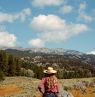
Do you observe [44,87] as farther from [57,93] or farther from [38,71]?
[38,71]

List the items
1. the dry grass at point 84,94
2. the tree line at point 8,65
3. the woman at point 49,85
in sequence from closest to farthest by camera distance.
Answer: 1. the woman at point 49,85
2. the dry grass at point 84,94
3. the tree line at point 8,65

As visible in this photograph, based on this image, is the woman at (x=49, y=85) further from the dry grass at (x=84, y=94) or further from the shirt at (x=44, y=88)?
the dry grass at (x=84, y=94)

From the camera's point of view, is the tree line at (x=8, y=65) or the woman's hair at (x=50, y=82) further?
the tree line at (x=8, y=65)

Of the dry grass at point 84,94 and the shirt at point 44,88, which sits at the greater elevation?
the shirt at point 44,88

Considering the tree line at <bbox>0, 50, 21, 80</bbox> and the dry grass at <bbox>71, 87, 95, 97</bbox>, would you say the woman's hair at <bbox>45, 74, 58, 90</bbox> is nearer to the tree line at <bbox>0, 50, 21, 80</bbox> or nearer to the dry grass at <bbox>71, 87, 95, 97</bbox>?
the dry grass at <bbox>71, 87, 95, 97</bbox>

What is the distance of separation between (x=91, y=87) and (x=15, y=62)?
82.8m

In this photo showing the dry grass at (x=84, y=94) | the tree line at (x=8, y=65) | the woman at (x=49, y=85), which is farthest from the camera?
the tree line at (x=8, y=65)

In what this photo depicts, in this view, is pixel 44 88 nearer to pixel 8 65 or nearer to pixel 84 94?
pixel 84 94

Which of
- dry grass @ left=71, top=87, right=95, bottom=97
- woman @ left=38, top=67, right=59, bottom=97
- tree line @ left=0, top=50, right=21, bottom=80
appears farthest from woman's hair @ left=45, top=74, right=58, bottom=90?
tree line @ left=0, top=50, right=21, bottom=80

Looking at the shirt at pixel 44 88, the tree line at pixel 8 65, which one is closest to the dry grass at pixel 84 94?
the shirt at pixel 44 88

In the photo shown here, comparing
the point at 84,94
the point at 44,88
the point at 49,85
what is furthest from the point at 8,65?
the point at 49,85

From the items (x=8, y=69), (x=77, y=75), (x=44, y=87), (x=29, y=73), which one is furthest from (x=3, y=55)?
(x=44, y=87)

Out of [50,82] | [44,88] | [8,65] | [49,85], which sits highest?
[50,82]

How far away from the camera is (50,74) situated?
55.9ft
